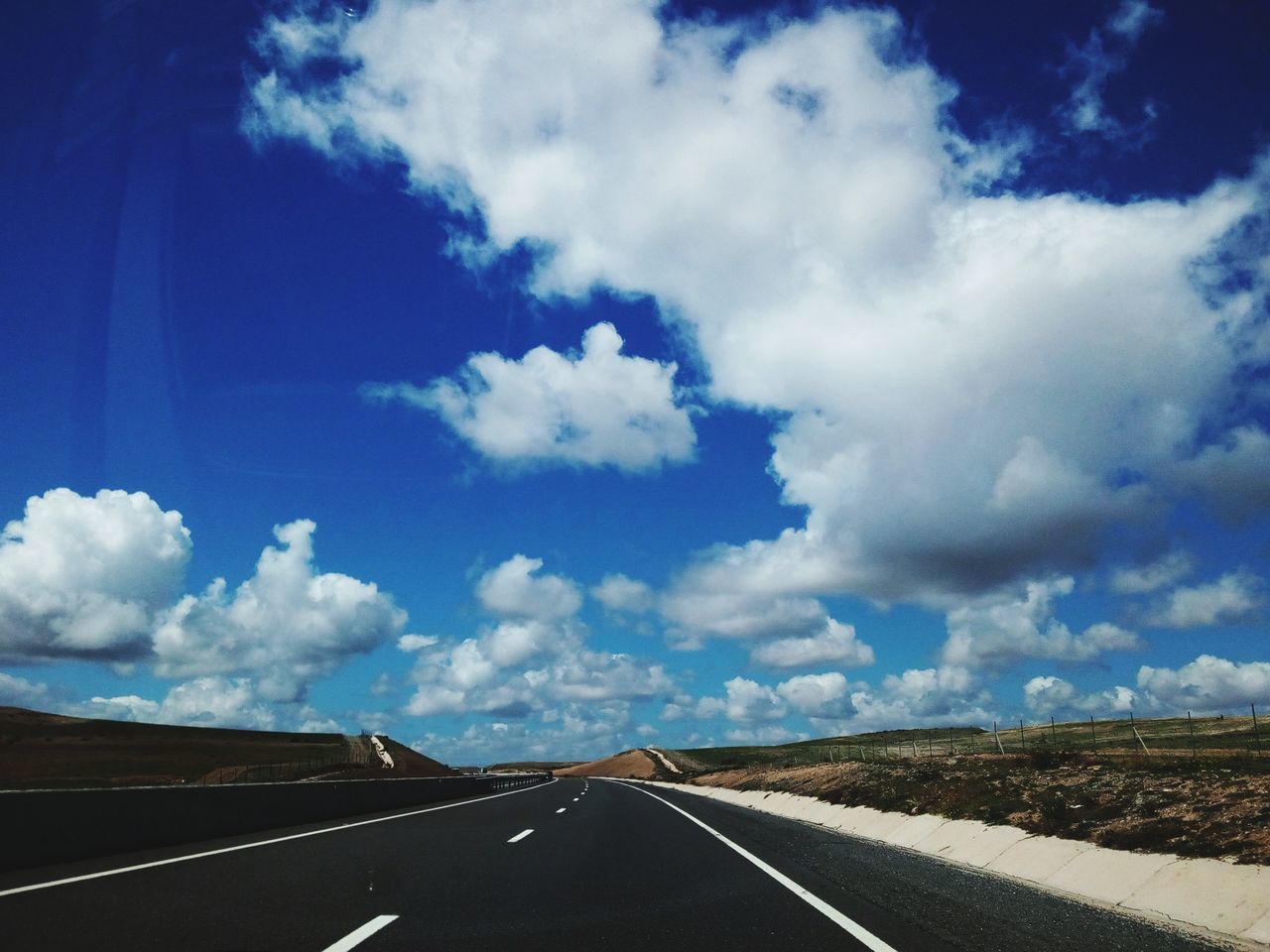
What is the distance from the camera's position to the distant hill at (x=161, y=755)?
302ft

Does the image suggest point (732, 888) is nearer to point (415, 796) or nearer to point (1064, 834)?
point (1064, 834)

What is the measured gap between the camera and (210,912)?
7.85 metres

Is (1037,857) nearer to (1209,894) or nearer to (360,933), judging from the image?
(1209,894)

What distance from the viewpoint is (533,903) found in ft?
28.6

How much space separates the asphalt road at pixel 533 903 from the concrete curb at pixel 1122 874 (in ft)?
2.12

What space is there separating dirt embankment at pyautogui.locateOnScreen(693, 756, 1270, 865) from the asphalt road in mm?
1954

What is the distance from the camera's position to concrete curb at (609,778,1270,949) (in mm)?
8094

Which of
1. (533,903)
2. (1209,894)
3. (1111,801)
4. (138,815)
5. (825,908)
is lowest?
(1209,894)

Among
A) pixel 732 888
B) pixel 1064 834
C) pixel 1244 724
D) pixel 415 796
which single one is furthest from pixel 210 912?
pixel 1244 724

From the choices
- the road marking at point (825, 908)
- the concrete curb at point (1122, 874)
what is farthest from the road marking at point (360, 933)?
the concrete curb at point (1122, 874)

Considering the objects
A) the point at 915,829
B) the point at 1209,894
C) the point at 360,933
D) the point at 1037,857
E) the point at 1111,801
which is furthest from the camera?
the point at 915,829

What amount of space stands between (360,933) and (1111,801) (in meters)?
12.0

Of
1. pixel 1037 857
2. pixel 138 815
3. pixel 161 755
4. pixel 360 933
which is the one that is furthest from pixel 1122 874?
pixel 161 755

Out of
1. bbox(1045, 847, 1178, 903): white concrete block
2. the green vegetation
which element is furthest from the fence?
bbox(1045, 847, 1178, 903): white concrete block
